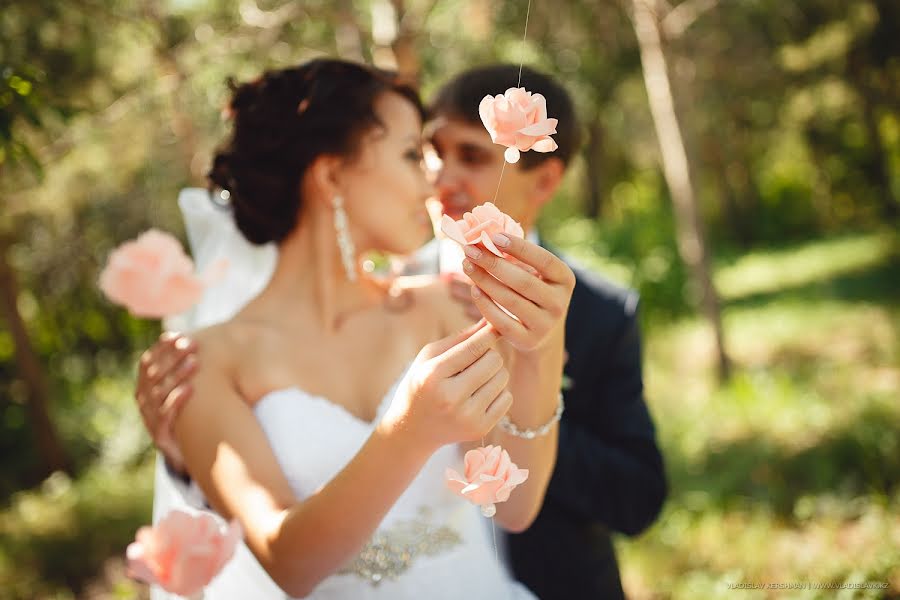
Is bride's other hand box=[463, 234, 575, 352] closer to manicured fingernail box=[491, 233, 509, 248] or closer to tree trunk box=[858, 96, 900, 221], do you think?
manicured fingernail box=[491, 233, 509, 248]

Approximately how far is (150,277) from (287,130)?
596 millimetres

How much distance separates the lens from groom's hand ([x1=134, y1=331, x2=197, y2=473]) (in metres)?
2.04

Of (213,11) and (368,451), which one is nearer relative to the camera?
(368,451)

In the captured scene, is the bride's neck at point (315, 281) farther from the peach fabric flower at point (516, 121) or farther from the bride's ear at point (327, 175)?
the peach fabric flower at point (516, 121)

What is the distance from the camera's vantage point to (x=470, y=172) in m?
2.61

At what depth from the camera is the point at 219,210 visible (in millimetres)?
2871

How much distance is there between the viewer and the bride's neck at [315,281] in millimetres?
2385

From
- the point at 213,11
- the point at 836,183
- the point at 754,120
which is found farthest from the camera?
the point at 836,183

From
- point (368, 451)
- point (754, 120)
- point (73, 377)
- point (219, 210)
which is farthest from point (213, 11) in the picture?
point (754, 120)

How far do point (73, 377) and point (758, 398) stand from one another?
1301 centimetres

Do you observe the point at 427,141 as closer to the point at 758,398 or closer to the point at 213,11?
the point at 758,398

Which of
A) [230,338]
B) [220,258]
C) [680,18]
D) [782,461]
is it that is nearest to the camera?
[230,338]

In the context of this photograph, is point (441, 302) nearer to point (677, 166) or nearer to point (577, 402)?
point (577, 402)

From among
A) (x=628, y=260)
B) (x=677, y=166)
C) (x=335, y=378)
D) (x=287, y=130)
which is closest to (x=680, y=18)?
(x=677, y=166)
